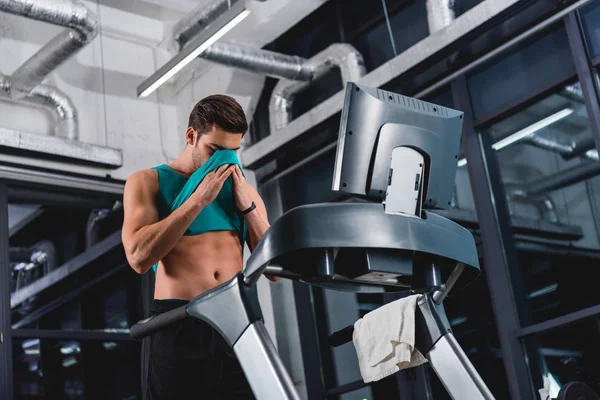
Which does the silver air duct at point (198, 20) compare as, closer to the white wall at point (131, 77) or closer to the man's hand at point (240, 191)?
the white wall at point (131, 77)

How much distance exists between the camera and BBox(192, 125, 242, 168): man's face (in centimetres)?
189

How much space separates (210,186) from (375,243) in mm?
459

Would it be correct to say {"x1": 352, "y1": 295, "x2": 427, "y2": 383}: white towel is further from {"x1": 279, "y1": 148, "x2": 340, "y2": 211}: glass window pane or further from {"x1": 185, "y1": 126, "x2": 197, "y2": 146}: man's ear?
{"x1": 279, "y1": 148, "x2": 340, "y2": 211}: glass window pane

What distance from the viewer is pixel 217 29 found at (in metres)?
4.12

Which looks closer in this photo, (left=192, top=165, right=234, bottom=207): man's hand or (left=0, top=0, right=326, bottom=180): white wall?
(left=192, top=165, right=234, bottom=207): man's hand

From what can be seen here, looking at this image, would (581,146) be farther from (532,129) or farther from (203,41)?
(203,41)

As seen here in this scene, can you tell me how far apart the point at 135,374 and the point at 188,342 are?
3628 millimetres

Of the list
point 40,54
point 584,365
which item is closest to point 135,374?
point 40,54

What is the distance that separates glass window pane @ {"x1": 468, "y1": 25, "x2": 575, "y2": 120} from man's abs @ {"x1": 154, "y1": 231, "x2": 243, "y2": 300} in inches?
109

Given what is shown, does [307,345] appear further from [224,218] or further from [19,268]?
[224,218]

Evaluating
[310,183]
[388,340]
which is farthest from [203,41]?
[388,340]

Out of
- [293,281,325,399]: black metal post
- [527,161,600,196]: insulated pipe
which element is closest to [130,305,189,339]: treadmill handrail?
[527,161,600,196]: insulated pipe

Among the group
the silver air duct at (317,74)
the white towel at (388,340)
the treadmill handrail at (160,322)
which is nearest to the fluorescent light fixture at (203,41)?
the silver air duct at (317,74)

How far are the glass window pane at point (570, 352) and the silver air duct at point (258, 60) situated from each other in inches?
89.4
